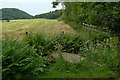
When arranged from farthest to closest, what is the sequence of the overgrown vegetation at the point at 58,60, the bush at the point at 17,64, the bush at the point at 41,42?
the bush at the point at 41,42, the overgrown vegetation at the point at 58,60, the bush at the point at 17,64

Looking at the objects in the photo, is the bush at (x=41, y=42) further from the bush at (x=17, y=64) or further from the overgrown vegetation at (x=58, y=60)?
the bush at (x=17, y=64)

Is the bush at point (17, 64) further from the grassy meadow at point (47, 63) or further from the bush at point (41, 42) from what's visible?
the bush at point (41, 42)

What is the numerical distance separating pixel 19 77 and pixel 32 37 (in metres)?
2.16

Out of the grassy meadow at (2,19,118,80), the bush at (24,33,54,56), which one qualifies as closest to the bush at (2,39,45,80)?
the grassy meadow at (2,19,118,80)

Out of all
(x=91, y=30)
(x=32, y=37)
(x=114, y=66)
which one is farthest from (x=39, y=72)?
(x=91, y=30)

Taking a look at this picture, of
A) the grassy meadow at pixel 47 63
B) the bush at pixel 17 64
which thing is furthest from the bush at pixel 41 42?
the bush at pixel 17 64

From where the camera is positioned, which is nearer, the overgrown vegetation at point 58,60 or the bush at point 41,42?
the overgrown vegetation at point 58,60

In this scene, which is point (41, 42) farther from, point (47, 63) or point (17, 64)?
point (17, 64)

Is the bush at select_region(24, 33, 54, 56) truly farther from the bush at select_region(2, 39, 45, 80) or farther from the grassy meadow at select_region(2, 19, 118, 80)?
the bush at select_region(2, 39, 45, 80)

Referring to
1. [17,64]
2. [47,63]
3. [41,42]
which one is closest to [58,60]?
[47,63]

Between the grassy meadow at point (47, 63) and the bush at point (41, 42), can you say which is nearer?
the grassy meadow at point (47, 63)

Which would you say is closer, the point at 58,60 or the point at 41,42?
the point at 58,60

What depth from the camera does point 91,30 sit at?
8.92m

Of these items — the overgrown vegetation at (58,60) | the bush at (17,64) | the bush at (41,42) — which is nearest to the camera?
the bush at (17,64)
